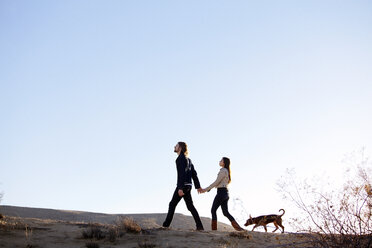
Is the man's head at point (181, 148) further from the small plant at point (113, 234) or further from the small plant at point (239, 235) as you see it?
the small plant at point (113, 234)

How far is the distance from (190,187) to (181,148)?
945 millimetres

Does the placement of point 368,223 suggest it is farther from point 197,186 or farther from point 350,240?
point 197,186

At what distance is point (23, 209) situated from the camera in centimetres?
2005

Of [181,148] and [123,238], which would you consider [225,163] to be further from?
[123,238]

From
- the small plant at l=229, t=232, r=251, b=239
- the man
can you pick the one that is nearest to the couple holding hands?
the man

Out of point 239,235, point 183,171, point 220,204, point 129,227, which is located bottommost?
point 239,235

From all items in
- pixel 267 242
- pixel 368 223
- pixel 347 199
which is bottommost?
pixel 267 242

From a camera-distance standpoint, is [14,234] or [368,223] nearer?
[368,223]

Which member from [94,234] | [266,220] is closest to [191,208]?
[266,220]

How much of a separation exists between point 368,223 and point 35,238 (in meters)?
5.44

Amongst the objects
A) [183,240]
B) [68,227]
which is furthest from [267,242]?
[68,227]

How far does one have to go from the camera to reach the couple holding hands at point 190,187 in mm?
8492

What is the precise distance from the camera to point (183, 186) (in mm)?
8484

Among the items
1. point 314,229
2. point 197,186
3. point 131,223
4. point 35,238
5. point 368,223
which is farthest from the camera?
point 197,186
